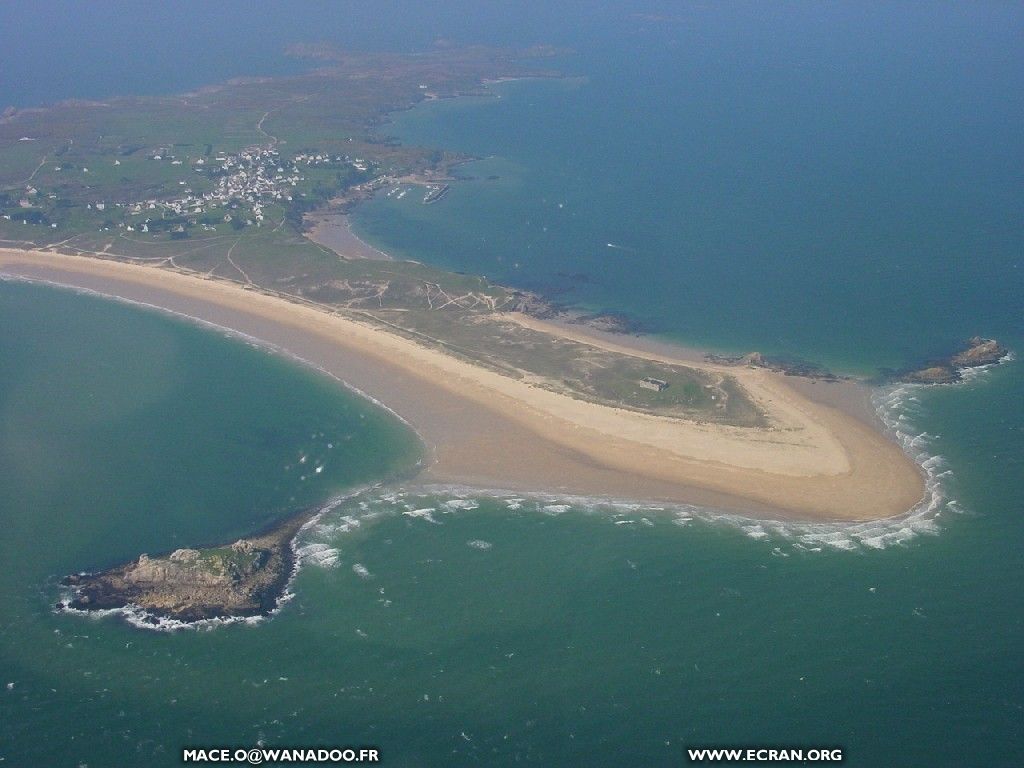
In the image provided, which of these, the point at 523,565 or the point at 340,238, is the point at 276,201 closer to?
the point at 340,238

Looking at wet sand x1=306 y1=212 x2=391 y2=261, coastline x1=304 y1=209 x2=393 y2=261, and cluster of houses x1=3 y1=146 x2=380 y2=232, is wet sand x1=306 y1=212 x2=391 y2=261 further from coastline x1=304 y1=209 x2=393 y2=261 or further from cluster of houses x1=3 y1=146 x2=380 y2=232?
cluster of houses x1=3 y1=146 x2=380 y2=232

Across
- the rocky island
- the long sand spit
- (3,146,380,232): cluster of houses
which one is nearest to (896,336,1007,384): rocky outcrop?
the long sand spit

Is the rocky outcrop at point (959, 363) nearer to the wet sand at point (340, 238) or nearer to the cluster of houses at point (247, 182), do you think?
the wet sand at point (340, 238)

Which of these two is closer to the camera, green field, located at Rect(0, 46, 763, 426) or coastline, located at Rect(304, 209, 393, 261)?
green field, located at Rect(0, 46, 763, 426)

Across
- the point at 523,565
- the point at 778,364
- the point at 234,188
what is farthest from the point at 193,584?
the point at 234,188

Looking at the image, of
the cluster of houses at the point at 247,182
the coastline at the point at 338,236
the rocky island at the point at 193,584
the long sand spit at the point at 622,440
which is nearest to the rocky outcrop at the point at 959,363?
the long sand spit at the point at 622,440

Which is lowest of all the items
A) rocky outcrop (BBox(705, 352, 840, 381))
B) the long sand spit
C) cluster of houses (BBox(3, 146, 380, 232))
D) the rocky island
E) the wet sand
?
the rocky island
